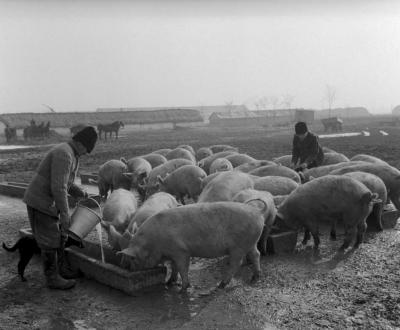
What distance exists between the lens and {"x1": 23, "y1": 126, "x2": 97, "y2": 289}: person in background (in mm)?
5262

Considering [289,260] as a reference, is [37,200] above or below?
above

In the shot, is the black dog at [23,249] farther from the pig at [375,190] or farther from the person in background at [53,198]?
the pig at [375,190]

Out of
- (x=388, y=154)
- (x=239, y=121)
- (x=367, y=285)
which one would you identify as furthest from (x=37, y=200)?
(x=239, y=121)

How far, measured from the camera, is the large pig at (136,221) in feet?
19.9

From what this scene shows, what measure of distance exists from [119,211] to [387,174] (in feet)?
15.8

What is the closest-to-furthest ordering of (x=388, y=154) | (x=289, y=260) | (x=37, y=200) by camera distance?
(x=37, y=200), (x=289, y=260), (x=388, y=154)

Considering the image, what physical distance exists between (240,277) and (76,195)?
2.42 metres

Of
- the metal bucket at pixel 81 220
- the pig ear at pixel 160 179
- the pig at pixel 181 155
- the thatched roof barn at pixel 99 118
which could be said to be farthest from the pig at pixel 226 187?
the thatched roof barn at pixel 99 118

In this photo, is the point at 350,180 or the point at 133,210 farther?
the point at 133,210

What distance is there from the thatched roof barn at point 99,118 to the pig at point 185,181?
34.2m

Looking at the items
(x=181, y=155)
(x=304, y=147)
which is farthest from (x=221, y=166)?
(x=181, y=155)

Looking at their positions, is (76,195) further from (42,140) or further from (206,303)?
(42,140)

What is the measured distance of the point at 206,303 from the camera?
509 centimetres

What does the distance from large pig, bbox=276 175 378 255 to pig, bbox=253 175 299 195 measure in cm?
114
